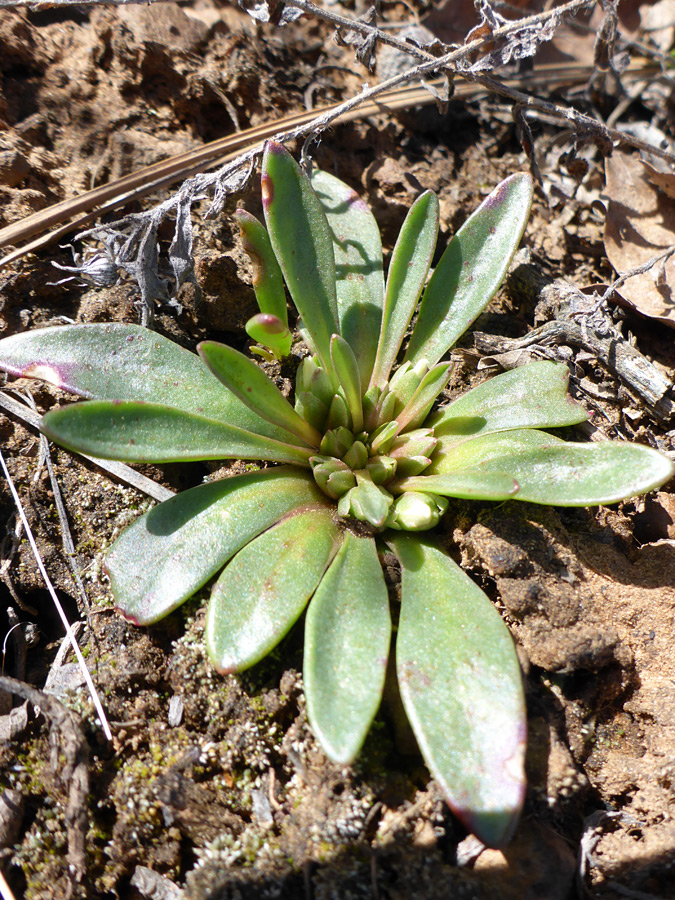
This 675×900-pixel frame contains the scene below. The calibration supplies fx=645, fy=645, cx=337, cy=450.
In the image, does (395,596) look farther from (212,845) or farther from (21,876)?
(21,876)

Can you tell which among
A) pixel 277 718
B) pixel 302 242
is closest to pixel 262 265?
pixel 302 242

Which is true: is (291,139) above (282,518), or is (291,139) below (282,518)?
above

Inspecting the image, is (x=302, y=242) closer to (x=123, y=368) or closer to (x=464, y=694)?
(x=123, y=368)

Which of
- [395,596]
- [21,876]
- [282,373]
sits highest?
[282,373]

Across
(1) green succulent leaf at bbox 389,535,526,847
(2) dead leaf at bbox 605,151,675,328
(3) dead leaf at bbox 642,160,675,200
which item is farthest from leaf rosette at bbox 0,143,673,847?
(3) dead leaf at bbox 642,160,675,200

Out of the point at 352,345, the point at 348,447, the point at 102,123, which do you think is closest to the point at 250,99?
the point at 102,123

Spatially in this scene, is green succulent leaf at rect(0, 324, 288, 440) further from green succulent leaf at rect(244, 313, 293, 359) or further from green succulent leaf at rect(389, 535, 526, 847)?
green succulent leaf at rect(389, 535, 526, 847)
